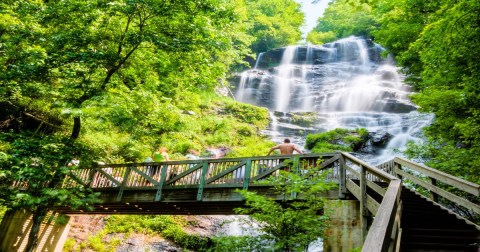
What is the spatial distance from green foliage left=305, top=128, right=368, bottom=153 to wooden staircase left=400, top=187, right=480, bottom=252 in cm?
1207

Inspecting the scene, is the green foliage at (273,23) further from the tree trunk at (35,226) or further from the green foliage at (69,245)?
the tree trunk at (35,226)

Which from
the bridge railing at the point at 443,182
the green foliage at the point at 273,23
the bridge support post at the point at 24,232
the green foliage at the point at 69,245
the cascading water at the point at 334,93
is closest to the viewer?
the bridge railing at the point at 443,182

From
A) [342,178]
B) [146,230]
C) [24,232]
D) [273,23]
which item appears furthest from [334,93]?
[24,232]

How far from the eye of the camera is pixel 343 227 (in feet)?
22.5

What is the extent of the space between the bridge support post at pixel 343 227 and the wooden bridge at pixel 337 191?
379 mm

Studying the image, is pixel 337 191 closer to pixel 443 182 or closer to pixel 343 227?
pixel 343 227

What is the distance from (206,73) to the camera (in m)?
10.8

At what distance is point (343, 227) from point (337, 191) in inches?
48.6

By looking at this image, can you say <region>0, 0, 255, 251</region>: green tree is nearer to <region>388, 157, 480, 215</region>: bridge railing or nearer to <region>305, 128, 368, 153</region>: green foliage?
<region>388, 157, 480, 215</region>: bridge railing

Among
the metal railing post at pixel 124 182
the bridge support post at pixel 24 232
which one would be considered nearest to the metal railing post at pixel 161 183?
the metal railing post at pixel 124 182

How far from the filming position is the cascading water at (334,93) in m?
22.3

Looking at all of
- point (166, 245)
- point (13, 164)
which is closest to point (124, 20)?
point (13, 164)

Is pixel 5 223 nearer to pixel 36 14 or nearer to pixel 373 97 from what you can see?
pixel 36 14

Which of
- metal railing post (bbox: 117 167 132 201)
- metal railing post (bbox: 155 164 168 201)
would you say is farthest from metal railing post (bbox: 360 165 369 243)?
metal railing post (bbox: 117 167 132 201)
